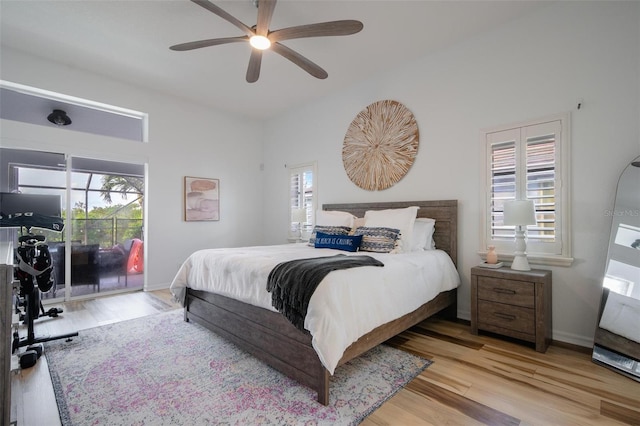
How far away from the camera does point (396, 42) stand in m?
3.28

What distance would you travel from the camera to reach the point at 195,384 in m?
1.99

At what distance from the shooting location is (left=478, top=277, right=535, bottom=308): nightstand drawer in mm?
2486

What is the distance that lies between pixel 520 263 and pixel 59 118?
5.72m

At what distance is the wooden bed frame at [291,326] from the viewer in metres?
1.86

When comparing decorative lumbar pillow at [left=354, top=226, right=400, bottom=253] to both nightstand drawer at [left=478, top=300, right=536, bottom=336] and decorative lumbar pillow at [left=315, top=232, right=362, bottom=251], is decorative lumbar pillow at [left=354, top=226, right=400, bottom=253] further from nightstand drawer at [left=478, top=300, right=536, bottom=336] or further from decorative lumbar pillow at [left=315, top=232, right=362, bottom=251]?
nightstand drawer at [left=478, top=300, right=536, bottom=336]

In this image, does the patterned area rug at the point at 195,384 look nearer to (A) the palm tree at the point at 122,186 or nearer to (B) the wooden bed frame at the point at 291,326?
(B) the wooden bed frame at the point at 291,326

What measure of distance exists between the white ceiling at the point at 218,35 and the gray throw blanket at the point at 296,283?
7.74 feet

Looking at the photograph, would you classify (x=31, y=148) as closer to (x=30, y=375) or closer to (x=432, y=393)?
(x=30, y=375)

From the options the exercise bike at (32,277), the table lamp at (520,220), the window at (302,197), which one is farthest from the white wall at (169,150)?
the table lamp at (520,220)

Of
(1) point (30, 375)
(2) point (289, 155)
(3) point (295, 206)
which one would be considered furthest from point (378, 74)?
(1) point (30, 375)

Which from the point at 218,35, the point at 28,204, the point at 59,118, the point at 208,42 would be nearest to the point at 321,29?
the point at 208,42

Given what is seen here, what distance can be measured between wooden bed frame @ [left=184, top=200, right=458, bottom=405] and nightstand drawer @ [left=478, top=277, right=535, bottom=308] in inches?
17.3

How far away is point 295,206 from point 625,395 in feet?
14.3

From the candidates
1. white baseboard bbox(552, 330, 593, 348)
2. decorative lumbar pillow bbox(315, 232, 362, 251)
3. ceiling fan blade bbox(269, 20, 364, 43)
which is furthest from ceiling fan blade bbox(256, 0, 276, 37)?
white baseboard bbox(552, 330, 593, 348)
